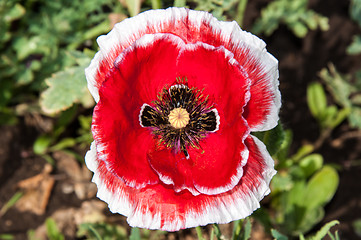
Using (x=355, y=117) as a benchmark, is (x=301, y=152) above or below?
below

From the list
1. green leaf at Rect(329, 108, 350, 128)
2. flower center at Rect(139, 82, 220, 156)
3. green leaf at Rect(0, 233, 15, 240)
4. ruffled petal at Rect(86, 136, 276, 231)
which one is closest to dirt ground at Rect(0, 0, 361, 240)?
green leaf at Rect(0, 233, 15, 240)

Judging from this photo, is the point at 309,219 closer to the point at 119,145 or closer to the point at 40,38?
the point at 119,145

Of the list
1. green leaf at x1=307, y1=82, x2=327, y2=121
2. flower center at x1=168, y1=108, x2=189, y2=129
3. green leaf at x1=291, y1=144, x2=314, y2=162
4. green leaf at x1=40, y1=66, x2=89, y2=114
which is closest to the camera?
flower center at x1=168, y1=108, x2=189, y2=129

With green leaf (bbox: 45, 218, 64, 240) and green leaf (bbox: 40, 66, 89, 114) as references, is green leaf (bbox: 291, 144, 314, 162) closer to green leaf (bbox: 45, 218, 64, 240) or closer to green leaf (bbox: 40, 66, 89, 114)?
green leaf (bbox: 40, 66, 89, 114)

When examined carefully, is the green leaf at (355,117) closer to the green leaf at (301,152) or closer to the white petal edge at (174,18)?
the green leaf at (301,152)

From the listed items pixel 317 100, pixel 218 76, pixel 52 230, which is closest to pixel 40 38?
pixel 52 230

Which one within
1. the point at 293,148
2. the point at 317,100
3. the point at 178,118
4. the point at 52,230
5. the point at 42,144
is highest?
the point at 178,118

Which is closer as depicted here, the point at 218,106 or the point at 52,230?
the point at 218,106

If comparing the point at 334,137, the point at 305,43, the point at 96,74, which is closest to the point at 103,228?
the point at 96,74
